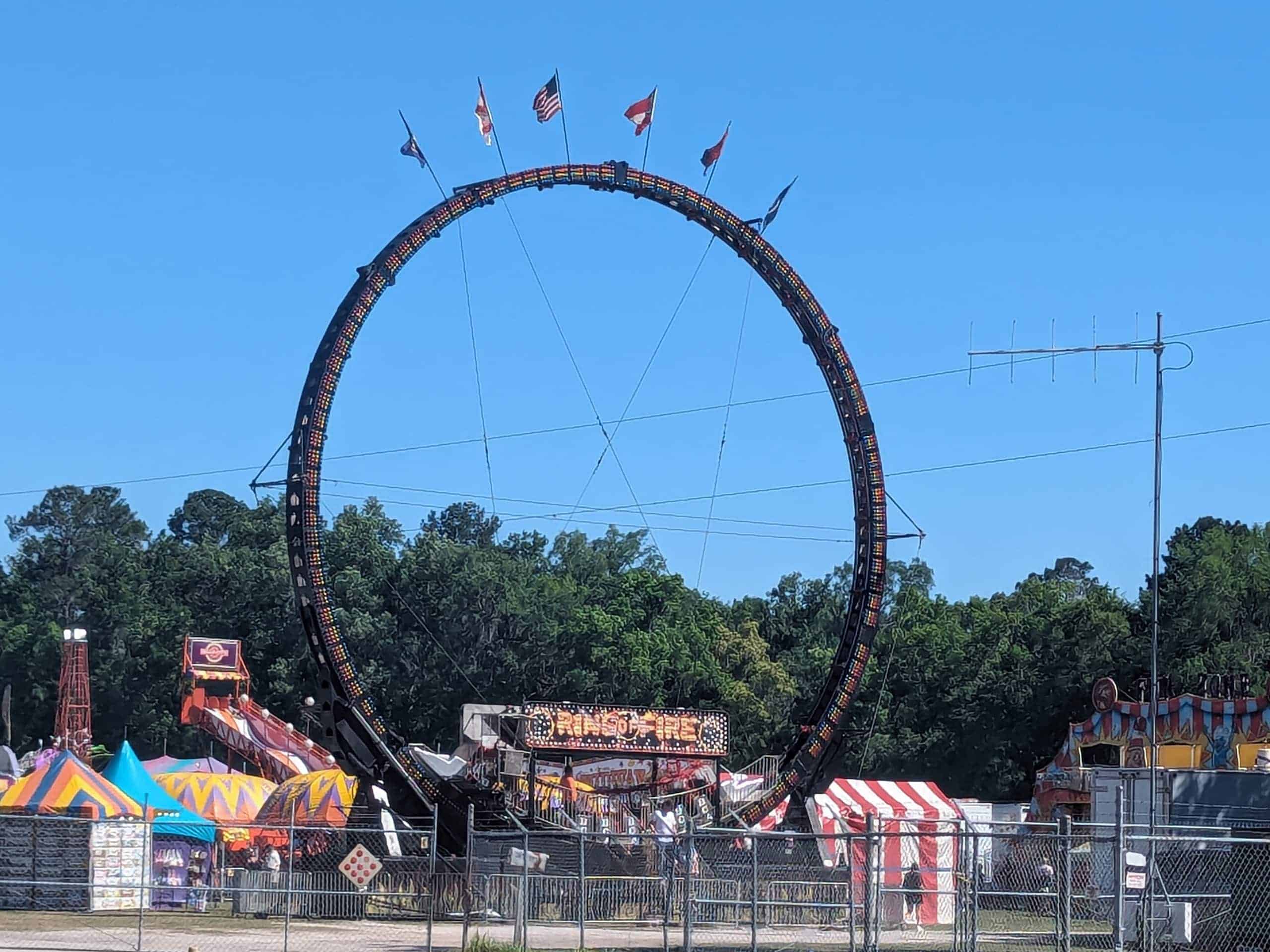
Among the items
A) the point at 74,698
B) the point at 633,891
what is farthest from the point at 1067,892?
the point at 74,698

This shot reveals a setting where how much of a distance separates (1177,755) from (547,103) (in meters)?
25.4

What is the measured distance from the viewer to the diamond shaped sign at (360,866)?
29.6 metres

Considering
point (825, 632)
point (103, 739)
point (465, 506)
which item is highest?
point (465, 506)

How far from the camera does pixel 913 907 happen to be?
34.1 m

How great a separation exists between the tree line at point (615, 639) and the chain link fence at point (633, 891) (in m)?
38.0

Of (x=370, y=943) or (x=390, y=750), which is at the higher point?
(x=390, y=750)

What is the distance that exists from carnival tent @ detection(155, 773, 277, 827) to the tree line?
97.5 feet

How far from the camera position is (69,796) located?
33875mm

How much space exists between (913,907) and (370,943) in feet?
42.0

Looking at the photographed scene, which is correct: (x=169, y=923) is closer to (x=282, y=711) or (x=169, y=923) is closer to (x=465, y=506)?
(x=282, y=711)

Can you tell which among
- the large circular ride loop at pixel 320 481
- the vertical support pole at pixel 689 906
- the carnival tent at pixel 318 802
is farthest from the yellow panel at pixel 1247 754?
the vertical support pole at pixel 689 906

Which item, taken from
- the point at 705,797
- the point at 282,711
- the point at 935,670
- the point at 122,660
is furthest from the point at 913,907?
the point at 122,660

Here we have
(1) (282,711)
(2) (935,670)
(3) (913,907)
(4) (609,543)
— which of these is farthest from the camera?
(4) (609,543)

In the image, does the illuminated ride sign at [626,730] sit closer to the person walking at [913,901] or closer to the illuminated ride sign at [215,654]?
the person walking at [913,901]
